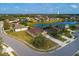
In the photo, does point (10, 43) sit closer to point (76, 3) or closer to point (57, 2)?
point (57, 2)

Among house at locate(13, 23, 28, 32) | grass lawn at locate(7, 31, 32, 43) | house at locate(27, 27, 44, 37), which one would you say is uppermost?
house at locate(13, 23, 28, 32)

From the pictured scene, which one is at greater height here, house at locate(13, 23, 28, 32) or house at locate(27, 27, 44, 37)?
house at locate(13, 23, 28, 32)

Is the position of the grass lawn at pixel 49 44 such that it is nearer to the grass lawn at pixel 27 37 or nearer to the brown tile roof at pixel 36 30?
the grass lawn at pixel 27 37

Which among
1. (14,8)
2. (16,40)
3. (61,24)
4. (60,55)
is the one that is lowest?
(60,55)

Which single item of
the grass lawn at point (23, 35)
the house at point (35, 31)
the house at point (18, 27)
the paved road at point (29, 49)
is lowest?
the paved road at point (29, 49)

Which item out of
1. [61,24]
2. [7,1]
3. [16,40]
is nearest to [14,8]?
[7,1]

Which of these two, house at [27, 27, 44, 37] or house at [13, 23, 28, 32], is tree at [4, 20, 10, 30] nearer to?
house at [13, 23, 28, 32]

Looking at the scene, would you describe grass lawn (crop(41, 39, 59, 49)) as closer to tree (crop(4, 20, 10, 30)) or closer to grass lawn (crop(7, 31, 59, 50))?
grass lawn (crop(7, 31, 59, 50))

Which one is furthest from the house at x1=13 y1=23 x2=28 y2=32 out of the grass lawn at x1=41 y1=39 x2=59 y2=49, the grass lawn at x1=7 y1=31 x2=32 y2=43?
the grass lawn at x1=41 y1=39 x2=59 y2=49

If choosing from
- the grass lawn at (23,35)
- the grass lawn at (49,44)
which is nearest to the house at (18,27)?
the grass lawn at (23,35)
